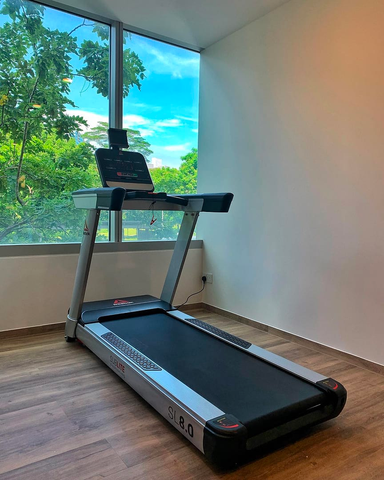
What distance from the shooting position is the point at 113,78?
3.51m

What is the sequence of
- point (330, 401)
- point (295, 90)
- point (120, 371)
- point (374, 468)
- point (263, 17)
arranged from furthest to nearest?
point (263, 17) → point (295, 90) → point (120, 371) → point (330, 401) → point (374, 468)

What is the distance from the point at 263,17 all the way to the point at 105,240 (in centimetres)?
244

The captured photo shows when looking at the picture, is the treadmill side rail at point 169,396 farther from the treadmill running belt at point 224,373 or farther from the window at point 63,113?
the window at point 63,113

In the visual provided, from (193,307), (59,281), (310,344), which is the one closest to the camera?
(310,344)

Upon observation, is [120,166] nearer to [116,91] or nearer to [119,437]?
[116,91]

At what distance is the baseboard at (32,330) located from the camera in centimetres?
298

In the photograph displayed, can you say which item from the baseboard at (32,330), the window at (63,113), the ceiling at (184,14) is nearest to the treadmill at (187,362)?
the baseboard at (32,330)

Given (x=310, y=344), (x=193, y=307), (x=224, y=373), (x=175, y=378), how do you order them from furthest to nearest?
(x=193, y=307)
(x=310, y=344)
(x=224, y=373)
(x=175, y=378)

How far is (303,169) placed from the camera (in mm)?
2951

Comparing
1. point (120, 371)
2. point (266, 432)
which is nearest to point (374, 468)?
point (266, 432)

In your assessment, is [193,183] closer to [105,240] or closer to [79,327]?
[105,240]

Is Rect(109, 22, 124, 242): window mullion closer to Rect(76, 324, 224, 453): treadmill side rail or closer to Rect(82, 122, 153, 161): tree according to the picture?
Rect(82, 122, 153, 161): tree

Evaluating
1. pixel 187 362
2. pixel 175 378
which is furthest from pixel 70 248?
pixel 175 378

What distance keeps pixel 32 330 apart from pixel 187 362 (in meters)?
1.61
